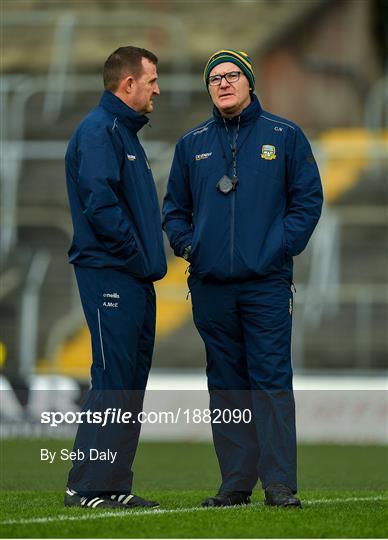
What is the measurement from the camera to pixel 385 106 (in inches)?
793

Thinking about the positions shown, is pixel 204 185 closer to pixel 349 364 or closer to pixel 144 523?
pixel 144 523

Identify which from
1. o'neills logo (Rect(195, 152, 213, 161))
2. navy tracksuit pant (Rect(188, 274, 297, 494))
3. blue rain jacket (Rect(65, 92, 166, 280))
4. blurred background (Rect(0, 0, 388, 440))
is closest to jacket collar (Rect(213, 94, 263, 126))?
o'neills logo (Rect(195, 152, 213, 161))

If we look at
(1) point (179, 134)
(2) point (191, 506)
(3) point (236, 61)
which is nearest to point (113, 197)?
(3) point (236, 61)

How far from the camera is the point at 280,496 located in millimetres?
6566

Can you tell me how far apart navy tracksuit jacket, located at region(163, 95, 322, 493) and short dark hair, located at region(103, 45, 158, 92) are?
1.30ft

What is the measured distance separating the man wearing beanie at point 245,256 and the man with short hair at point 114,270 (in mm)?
227

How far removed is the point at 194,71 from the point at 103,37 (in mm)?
1223

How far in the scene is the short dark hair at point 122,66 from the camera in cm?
693

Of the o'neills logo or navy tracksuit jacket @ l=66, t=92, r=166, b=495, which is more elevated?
the o'neills logo

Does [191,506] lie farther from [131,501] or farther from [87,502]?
[87,502]

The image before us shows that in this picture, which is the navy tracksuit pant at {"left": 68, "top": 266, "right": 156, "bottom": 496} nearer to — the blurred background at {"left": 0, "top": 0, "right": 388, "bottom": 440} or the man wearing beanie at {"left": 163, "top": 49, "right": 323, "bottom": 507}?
the man wearing beanie at {"left": 163, "top": 49, "right": 323, "bottom": 507}

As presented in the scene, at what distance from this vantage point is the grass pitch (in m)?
5.88

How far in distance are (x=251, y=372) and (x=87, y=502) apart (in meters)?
0.88

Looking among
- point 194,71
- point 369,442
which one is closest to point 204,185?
point 369,442
